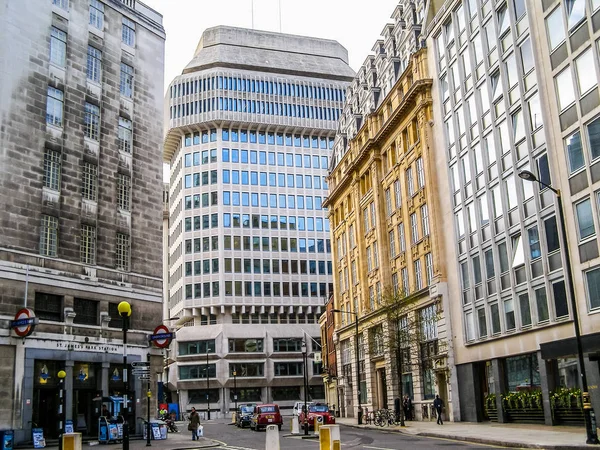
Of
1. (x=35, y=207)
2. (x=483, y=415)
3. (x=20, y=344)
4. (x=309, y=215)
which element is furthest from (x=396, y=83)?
(x=309, y=215)

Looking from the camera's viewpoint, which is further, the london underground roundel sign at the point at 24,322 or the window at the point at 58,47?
the window at the point at 58,47

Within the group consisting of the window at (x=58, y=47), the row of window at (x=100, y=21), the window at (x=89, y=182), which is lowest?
the window at (x=89, y=182)

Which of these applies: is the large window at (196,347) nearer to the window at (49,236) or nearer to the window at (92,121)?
the window at (92,121)

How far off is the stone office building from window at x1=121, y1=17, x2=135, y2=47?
0.31 feet

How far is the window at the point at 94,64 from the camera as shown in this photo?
40.0 m

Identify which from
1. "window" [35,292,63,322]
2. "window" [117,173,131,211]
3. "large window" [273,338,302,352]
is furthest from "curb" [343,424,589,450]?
"large window" [273,338,302,352]

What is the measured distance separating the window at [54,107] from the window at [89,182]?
9.73 feet

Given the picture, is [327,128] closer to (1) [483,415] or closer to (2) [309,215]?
(2) [309,215]

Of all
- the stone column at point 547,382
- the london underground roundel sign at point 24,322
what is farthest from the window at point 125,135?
the stone column at point 547,382

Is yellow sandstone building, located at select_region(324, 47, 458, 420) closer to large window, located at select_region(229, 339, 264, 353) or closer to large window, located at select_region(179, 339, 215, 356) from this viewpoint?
large window, located at select_region(229, 339, 264, 353)

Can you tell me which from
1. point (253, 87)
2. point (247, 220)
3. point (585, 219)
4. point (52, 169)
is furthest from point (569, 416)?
point (253, 87)

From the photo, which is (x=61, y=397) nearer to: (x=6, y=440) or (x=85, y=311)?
(x=6, y=440)

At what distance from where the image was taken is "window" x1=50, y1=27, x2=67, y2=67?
37.4 metres

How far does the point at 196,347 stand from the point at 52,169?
64147 millimetres
